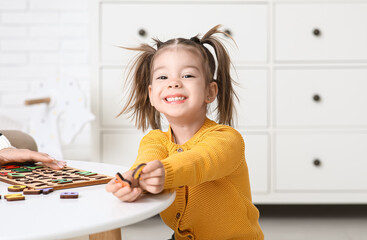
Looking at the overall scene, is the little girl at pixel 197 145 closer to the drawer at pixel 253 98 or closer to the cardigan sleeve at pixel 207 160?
the cardigan sleeve at pixel 207 160

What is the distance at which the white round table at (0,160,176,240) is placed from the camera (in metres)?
0.48

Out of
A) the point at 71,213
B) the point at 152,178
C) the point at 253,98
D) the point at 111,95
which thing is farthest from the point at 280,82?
the point at 71,213

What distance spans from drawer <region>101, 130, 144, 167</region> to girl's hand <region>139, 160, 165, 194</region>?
1.19 metres

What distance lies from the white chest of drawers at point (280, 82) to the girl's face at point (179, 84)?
92 centimetres

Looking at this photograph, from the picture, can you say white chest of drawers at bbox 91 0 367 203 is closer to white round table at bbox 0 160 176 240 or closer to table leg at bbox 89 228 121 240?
table leg at bbox 89 228 121 240

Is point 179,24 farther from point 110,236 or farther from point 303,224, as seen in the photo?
point 110,236

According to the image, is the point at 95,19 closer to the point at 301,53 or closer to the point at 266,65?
the point at 266,65

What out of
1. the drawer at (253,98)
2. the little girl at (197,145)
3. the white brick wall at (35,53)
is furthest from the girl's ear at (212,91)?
the white brick wall at (35,53)

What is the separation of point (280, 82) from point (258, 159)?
339 millimetres

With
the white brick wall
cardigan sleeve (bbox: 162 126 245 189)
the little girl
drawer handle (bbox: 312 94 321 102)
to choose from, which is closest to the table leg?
the little girl

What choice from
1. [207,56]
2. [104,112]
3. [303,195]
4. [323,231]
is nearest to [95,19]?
[104,112]

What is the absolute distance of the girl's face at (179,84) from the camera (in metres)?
0.89

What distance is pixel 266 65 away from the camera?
1.84 meters

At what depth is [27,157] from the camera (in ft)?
2.90
